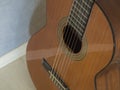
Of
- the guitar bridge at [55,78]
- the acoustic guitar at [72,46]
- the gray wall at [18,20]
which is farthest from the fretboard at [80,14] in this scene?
the gray wall at [18,20]

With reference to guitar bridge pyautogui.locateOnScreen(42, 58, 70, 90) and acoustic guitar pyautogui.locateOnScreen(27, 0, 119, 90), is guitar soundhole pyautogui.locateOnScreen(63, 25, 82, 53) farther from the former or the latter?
guitar bridge pyautogui.locateOnScreen(42, 58, 70, 90)

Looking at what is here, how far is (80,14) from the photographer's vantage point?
927 millimetres

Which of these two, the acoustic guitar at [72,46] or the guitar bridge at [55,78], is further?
the guitar bridge at [55,78]

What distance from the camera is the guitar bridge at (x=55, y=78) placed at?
109cm

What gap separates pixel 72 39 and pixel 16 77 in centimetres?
53

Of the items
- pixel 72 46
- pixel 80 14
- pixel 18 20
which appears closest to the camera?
pixel 80 14

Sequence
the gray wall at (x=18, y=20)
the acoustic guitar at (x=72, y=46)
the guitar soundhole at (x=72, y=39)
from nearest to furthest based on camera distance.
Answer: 1. the acoustic guitar at (x=72, y=46)
2. the guitar soundhole at (x=72, y=39)
3. the gray wall at (x=18, y=20)

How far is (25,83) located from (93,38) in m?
0.64

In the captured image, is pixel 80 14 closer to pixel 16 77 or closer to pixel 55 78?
pixel 55 78

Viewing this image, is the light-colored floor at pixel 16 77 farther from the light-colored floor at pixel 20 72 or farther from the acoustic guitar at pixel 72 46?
the acoustic guitar at pixel 72 46

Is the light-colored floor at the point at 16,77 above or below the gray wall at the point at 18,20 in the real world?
below

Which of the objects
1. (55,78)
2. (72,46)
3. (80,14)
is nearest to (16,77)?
(55,78)

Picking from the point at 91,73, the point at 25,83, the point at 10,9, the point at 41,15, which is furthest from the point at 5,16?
the point at 91,73

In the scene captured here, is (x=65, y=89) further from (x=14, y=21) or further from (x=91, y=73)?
(x=14, y=21)
